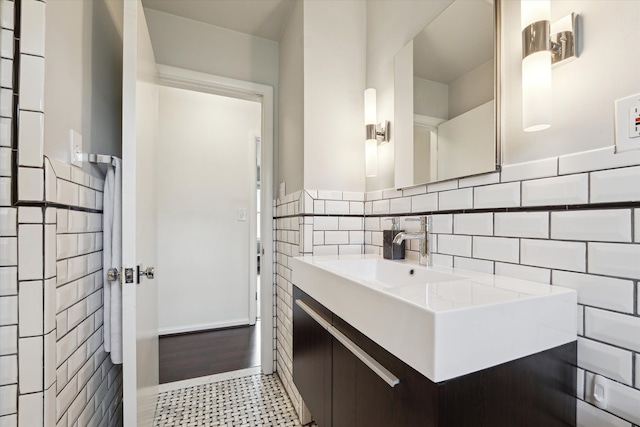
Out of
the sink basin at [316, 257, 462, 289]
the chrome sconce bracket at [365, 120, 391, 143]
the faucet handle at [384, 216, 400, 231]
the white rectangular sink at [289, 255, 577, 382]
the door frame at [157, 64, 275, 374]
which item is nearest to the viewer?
the white rectangular sink at [289, 255, 577, 382]

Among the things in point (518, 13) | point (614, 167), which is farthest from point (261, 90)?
point (614, 167)

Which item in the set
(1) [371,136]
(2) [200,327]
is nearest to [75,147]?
(1) [371,136]

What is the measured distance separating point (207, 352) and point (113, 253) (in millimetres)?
1601

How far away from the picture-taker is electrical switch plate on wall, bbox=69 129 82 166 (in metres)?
0.95

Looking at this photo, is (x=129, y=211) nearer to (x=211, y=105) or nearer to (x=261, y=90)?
(x=261, y=90)

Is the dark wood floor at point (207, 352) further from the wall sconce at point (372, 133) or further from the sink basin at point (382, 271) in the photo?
the wall sconce at point (372, 133)

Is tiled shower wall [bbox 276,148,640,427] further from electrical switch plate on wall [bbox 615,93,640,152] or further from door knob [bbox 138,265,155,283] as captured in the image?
door knob [bbox 138,265,155,283]

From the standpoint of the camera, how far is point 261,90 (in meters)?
2.11

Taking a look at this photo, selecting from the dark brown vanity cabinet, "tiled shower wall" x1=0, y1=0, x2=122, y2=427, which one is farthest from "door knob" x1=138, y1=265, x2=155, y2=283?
the dark brown vanity cabinet

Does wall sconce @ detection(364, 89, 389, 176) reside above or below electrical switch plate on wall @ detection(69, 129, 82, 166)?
above

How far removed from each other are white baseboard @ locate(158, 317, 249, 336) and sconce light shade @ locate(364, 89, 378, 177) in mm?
2308

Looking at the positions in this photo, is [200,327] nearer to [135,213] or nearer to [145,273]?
[145,273]

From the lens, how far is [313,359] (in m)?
1.17

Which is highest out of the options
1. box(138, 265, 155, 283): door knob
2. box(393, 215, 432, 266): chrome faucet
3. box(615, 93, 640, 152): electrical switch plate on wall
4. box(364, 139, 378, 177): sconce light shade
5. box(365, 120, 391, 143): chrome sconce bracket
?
box(365, 120, 391, 143): chrome sconce bracket
